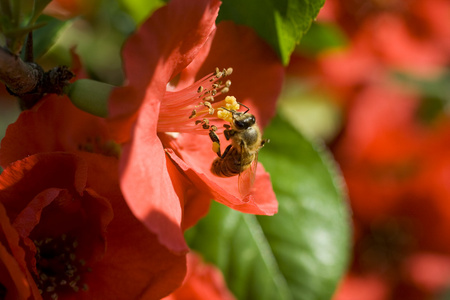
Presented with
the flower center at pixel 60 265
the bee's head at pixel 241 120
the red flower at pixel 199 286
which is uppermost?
the bee's head at pixel 241 120

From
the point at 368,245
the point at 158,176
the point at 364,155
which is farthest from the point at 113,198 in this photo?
the point at 368,245

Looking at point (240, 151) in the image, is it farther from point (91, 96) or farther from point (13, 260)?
point (13, 260)

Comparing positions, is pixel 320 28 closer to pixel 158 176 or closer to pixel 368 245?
pixel 158 176

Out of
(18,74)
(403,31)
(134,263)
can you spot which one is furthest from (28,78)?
(403,31)

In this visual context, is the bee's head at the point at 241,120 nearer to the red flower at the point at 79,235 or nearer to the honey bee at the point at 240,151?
the honey bee at the point at 240,151

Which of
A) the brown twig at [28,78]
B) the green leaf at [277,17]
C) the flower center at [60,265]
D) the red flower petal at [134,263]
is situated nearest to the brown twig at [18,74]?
the brown twig at [28,78]

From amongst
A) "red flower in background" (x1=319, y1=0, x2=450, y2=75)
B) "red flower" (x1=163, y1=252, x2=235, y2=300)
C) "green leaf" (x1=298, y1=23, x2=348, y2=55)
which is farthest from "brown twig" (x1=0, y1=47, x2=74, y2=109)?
"red flower in background" (x1=319, y1=0, x2=450, y2=75)
